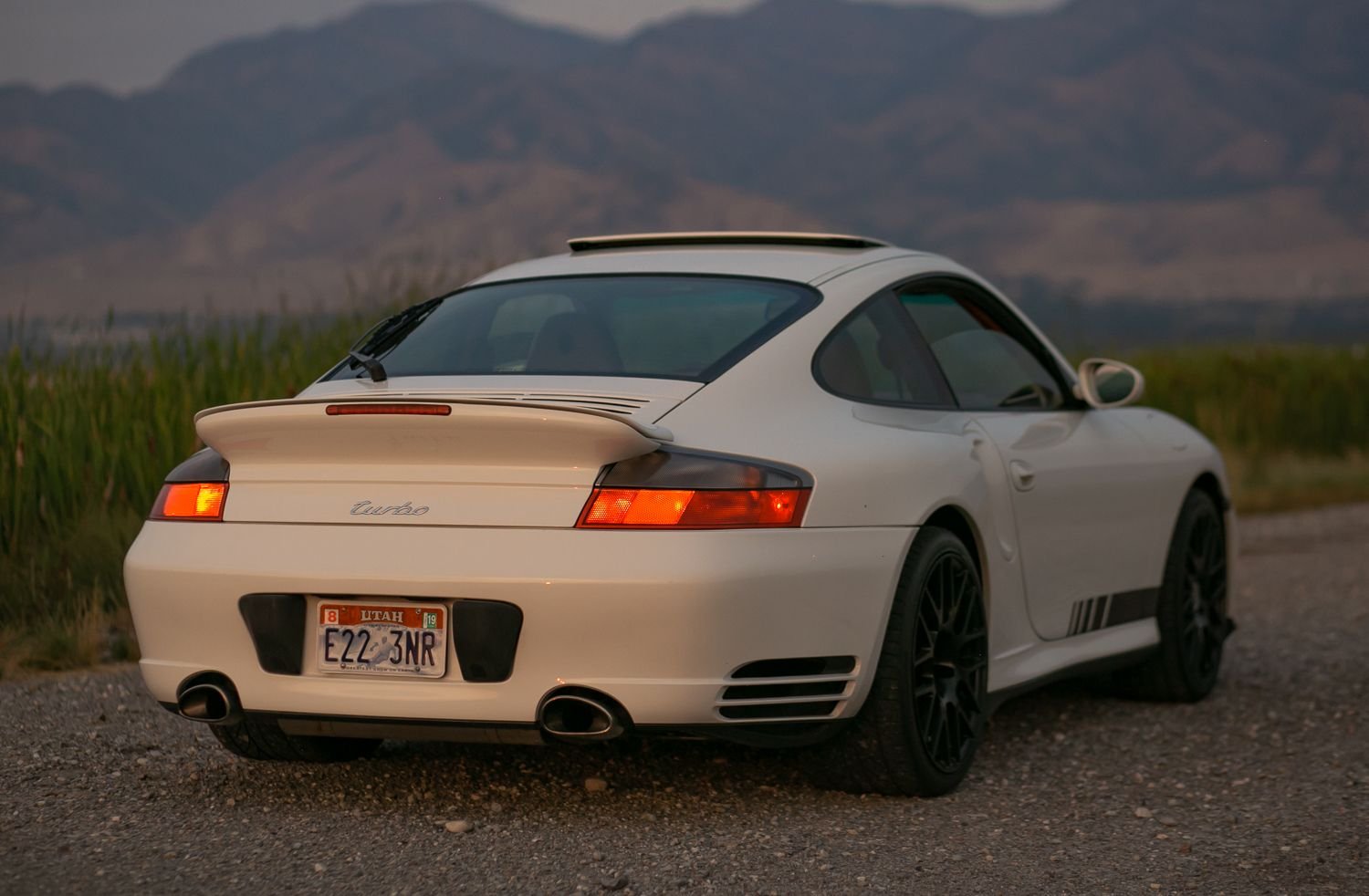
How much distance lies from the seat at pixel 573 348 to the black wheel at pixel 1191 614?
259cm

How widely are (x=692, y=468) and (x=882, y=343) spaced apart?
3.90 ft

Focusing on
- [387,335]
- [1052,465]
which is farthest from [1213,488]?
[387,335]

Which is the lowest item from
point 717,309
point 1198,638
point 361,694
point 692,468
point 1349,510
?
point 1349,510

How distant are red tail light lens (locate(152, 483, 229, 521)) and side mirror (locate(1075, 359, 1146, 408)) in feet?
9.95

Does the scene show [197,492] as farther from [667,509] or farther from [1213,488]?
[1213,488]

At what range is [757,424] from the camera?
429cm

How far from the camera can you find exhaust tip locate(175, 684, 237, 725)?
172 inches

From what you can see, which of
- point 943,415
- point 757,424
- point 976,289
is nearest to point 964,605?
point 943,415

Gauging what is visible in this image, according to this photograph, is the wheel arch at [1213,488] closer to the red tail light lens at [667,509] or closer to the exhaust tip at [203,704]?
the red tail light lens at [667,509]

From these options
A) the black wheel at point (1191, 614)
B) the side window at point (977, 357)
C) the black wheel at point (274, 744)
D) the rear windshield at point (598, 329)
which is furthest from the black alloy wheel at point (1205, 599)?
the black wheel at point (274, 744)

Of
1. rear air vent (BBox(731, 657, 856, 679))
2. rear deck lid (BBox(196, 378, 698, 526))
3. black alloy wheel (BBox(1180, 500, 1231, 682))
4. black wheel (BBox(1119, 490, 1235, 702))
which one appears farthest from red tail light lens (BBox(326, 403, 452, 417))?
black alloy wheel (BBox(1180, 500, 1231, 682))

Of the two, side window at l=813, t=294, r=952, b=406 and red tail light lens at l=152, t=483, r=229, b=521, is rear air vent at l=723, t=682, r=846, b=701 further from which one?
red tail light lens at l=152, t=483, r=229, b=521

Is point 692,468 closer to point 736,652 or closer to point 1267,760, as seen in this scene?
point 736,652

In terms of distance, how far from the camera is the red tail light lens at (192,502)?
4359mm
